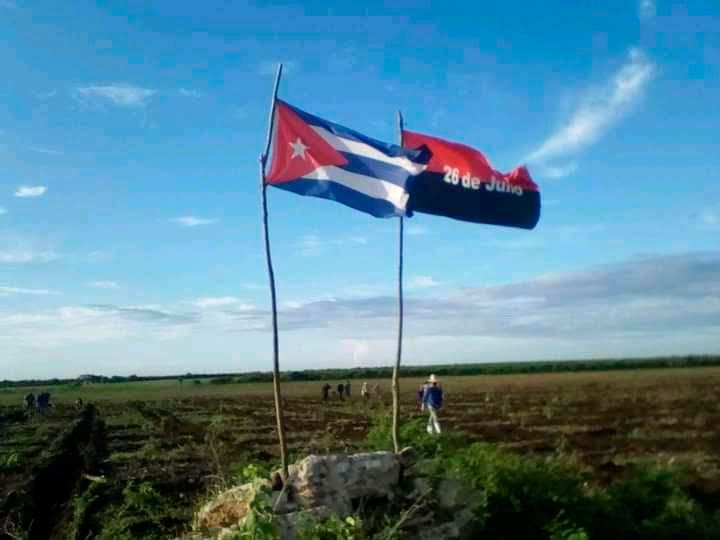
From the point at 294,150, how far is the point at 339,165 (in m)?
0.58

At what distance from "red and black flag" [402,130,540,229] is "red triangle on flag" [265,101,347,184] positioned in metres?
1.26

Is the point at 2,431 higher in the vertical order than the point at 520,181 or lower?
lower

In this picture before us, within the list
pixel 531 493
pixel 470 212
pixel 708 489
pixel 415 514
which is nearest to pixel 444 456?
pixel 531 493

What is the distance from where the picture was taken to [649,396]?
169 feet

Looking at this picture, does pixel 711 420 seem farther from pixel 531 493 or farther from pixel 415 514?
pixel 415 514

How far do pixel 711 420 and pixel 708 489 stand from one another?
18.3 m

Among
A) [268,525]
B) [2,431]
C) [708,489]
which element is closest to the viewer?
[268,525]

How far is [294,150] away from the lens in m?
10.6

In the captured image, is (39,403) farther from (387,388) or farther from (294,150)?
(294,150)

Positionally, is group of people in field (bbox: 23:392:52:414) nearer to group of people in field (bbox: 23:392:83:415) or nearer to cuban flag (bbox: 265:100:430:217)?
group of people in field (bbox: 23:392:83:415)

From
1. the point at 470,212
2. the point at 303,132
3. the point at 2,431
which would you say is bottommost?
the point at 2,431

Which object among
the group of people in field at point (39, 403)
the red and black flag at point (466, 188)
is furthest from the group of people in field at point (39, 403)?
the red and black flag at point (466, 188)

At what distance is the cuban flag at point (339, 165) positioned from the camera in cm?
1059

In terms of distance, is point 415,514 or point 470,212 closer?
point 415,514
